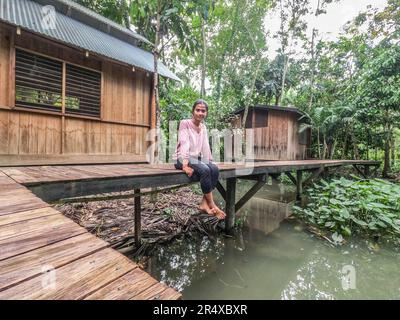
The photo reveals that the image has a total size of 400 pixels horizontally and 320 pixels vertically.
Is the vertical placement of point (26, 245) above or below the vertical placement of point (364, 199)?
above

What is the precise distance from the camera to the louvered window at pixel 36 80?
4.54 metres

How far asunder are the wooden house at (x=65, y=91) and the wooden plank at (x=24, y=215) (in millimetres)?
4168

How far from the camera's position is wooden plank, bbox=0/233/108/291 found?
28.9 inches

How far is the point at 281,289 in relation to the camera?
10.1 ft

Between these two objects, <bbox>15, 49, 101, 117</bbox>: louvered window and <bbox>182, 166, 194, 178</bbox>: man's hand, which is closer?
<bbox>182, 166, 194, 178</bbox>: man's hand

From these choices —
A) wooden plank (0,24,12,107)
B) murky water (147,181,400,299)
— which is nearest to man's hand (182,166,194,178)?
murky water (147,181,400,299)

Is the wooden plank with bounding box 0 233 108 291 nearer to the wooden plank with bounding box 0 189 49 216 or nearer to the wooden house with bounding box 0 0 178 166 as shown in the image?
the wooden plank with bounding box 0 189 49 216

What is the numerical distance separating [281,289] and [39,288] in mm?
3199

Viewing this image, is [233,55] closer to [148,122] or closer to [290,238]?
[148,122]

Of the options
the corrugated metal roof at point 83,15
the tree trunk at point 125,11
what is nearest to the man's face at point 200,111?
the corrugated metal roof at point 83,15

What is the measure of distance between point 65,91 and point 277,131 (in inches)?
417

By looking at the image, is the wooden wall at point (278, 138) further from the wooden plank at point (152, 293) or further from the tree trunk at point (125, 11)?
the wooden plank at point (152, 293)
